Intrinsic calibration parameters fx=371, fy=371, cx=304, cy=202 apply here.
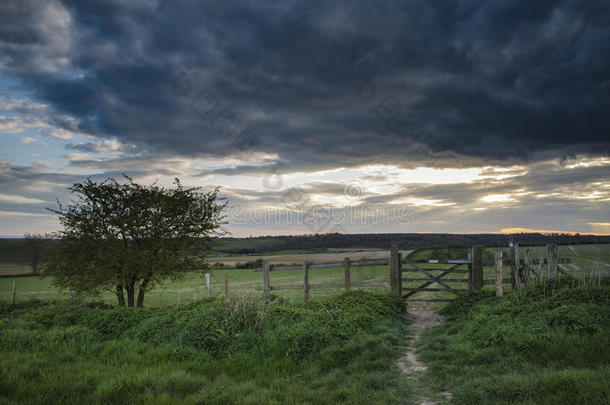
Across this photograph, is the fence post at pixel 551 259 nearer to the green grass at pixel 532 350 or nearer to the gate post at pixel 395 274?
the green grass at pixel 532 350

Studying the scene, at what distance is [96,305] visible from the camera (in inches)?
498

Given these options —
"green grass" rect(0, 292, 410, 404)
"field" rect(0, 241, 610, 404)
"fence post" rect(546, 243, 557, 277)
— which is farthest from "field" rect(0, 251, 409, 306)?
"fence post" rect(546, 243, 557, 277)

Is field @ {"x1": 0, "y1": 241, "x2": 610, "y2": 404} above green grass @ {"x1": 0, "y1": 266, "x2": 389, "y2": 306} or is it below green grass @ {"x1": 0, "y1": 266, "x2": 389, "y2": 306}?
above

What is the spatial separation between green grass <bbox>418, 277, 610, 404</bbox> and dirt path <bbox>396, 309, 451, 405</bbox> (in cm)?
19

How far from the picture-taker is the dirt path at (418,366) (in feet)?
17.9

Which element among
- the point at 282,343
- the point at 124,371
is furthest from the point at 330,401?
the point at 124,371

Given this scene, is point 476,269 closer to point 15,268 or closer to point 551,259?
point 551,259

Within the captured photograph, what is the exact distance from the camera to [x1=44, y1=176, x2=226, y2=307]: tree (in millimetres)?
13812

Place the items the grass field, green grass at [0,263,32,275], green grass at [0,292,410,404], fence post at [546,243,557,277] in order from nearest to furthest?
1. green grass at [0,292,410,404]
2. the grass field
3. fence post at [546,243,557,277]
4. green grass at [0,263,32,275]

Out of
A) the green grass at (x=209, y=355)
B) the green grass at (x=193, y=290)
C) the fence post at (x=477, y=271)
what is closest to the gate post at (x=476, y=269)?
the fence post at (x=477, y=271)

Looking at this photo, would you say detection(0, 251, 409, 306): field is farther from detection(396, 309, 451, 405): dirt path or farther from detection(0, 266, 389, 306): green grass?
detection(396, 309, 451, 405): dirt path

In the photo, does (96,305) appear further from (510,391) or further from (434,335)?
(510,391)

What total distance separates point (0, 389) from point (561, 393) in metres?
7.89

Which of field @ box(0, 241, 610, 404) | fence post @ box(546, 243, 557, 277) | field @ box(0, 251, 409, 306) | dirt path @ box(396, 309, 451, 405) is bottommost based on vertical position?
field @ box(0, 251, 409, 306)
